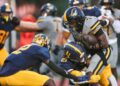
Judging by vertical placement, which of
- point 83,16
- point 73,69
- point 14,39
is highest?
point 83,16

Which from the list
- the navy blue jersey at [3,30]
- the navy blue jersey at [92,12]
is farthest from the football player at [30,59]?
the navy blue jersey at [3,30]

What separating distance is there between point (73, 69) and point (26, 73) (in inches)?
25.7

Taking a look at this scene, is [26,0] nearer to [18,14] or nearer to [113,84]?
[18,14]

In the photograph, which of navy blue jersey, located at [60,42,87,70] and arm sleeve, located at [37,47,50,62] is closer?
arm sleeve, located at [37,47,50,62]

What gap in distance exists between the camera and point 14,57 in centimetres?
780

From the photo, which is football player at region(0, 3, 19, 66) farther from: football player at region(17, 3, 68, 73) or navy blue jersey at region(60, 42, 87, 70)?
navy blue jersey at region(60, 42, 87, 70)

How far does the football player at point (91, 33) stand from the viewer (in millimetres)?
8242

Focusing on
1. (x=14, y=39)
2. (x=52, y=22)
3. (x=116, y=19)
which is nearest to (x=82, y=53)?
(x=116, y=19)

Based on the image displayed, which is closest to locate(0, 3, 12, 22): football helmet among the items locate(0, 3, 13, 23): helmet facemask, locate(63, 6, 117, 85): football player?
locate(0, 3, 13, 23): helmet facemask

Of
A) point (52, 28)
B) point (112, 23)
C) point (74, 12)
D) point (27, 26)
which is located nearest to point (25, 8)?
point (27, 26)

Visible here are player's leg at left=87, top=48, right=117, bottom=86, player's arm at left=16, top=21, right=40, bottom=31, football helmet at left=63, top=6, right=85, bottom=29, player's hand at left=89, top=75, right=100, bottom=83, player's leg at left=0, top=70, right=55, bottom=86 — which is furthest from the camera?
player's arm at left=16, top=21, right=40, bottom=31

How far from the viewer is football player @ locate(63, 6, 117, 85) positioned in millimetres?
8242

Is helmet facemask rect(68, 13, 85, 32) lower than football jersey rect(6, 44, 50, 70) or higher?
higher

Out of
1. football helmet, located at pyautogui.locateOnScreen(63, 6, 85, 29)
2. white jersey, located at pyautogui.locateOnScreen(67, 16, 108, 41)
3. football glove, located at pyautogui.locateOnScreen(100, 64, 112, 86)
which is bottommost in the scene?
football glove, located at pyautogui.locateOnScreen(100, 64, 112, 86)
